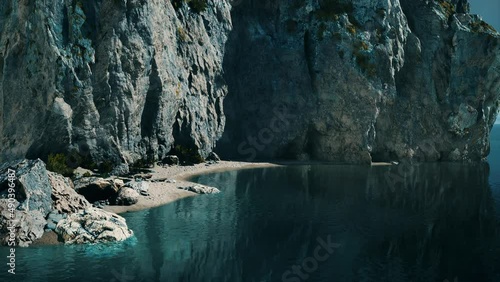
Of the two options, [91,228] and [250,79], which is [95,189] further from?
[250,79]

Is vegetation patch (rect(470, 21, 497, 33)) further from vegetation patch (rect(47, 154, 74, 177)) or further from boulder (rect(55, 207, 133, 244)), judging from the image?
boulder (rect(55, 207, 133, 244))

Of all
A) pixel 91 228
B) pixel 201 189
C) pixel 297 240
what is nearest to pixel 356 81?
pixel 201 189

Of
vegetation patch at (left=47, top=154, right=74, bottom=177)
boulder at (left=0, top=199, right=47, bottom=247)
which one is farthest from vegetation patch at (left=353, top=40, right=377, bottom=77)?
boulder at (left=0, top=199, right=47, bottom=247)

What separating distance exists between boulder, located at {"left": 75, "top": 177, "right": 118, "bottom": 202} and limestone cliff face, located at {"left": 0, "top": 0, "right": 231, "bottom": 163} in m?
16.3

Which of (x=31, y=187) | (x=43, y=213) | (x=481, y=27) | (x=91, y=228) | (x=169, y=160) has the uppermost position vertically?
(x=481, y=27)

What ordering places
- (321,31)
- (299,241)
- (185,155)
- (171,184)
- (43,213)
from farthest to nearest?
(321,31), (185,155), (171,184), (43,213), (299,241)

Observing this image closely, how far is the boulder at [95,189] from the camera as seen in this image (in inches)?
1788

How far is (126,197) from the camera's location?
45969 mm

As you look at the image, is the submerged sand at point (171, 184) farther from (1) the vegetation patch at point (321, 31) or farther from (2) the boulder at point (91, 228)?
(1) the vegetation patch at point (321, 31)

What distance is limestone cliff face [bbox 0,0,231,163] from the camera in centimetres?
5881

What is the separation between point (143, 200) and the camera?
47594mm

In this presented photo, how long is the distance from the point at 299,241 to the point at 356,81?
212ft

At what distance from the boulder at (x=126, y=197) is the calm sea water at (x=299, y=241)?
2695 mm

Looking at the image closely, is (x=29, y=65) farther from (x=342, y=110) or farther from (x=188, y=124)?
(x=342, y=110)
